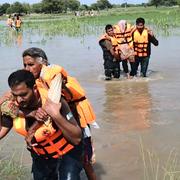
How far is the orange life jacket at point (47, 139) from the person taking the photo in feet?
10.7

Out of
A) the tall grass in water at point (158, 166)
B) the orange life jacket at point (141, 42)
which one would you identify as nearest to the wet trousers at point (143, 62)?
the orange life jacket at point (141, 42)

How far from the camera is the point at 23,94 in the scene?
124 inches

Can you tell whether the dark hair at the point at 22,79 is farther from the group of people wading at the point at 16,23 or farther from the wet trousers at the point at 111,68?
the group of people wading at the point at 16,23

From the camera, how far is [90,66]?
13.4m

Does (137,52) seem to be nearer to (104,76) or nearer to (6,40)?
(104,76)

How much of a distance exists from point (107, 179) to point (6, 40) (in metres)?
19.5

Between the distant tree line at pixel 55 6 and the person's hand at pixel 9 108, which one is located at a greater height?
the person's hand at pixel 9 108

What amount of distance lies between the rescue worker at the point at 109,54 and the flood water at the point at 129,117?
0.24 metres

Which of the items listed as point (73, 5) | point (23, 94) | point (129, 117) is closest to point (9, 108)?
point (23, 94)

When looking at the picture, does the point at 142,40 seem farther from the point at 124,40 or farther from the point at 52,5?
the point at 52,5

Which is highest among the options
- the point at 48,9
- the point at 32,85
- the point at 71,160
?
the point at 32,85

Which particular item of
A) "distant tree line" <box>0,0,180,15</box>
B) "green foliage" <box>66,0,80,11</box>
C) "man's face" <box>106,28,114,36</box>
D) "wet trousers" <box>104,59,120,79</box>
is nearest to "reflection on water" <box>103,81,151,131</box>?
"wet trousers" <box>104,59,120,79</box>

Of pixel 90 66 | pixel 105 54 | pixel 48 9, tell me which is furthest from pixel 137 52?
pixel 48 9

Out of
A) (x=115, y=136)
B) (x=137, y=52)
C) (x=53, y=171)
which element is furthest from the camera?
(x=137, y=52)
